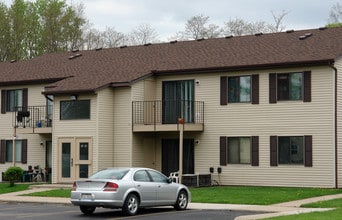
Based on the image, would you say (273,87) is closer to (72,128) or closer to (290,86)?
(290,86)

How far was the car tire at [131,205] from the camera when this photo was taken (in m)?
20.3

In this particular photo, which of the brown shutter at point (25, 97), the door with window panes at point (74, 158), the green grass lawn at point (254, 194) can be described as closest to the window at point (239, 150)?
the green grass lawn at point (254, 194)

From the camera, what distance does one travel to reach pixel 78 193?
2053 centimetres

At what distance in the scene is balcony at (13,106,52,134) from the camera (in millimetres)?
35719

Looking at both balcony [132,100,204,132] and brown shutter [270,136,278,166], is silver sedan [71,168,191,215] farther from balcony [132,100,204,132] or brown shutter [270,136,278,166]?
balcony [132,100,204,132]

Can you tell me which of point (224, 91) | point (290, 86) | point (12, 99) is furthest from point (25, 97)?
point (290, 86)

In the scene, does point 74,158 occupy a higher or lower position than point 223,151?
lower

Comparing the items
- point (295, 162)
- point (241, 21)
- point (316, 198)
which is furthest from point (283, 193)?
point (241, 21)

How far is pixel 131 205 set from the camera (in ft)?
67.4

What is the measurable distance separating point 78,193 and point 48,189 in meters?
11.0

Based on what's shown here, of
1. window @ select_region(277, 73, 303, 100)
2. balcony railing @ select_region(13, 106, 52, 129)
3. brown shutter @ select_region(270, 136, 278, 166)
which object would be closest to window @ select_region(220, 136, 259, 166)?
brown shutter @ select_region(270, 136, 278, 166)

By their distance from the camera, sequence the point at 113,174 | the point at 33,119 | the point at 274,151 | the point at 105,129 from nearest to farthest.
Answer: the point at 113,174 < the point at 274,151 < the point at 105,129 < the point at 33,119

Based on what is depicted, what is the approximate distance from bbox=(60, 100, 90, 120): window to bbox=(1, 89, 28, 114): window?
5200 millimetres

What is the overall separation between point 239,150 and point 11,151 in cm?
1323
